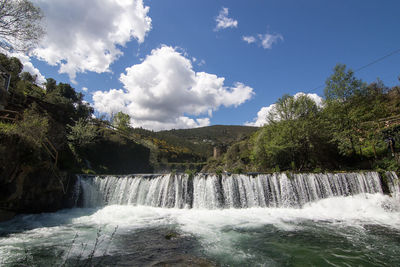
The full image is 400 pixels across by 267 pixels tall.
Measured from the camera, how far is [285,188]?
42.2ft

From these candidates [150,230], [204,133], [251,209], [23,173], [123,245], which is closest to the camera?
[123,245]

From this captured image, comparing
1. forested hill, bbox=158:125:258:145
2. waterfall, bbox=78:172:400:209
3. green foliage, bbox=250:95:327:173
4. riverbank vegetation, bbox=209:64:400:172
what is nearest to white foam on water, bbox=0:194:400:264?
waterfall, bbox=78:172:400:209

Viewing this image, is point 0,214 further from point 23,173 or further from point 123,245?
point 123,245

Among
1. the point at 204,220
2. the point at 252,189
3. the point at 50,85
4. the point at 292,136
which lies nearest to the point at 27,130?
the point at 204,220

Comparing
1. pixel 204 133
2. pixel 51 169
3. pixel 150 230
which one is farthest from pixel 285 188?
pixel 204 133

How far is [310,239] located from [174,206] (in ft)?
27.5

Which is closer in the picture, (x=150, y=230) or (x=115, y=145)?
(x=150, y=230)

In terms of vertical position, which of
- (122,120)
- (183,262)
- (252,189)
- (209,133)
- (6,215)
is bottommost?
(183,262)

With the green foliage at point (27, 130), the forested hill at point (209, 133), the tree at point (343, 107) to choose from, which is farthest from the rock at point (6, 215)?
the forested hill at point (209, 133)

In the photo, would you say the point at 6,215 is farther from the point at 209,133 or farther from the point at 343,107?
the point at 209,133

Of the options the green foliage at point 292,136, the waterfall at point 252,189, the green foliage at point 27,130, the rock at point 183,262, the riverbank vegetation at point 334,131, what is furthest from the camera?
the green foliage at point 292,136

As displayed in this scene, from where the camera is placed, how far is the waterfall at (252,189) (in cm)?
1262

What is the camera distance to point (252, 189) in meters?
12.9

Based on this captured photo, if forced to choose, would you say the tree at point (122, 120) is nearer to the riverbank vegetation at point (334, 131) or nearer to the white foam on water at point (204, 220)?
the riverbank vegetation at point (334, 131)
